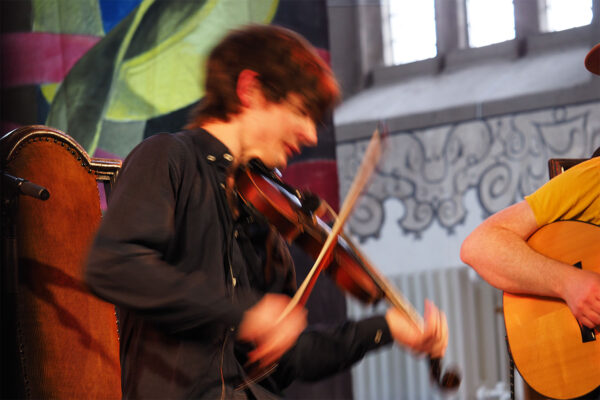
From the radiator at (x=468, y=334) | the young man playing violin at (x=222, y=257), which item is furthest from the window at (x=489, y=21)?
the young man playing violin at (x=222, y=257)

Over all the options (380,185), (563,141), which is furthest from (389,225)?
(563,141)

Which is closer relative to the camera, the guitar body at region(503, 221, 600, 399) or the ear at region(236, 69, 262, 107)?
the ear at region(236, 69, 262, 107)

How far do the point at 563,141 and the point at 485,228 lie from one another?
2008mm

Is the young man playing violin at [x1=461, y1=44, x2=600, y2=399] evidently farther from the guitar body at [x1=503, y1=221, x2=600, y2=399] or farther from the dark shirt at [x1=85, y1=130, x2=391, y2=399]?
the dark shirt at [x1=85, y1=130, x2=391, y2=399]

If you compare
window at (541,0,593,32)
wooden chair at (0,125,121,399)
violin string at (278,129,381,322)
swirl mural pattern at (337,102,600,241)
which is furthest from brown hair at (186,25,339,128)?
window at (541,0,593,32)

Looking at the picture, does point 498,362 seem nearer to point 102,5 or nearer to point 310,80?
point 102,5

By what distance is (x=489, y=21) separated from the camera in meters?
4.54

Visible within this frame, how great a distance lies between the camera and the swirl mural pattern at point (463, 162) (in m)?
3.92

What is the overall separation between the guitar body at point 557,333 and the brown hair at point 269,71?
1.02 meters

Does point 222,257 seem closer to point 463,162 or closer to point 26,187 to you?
point 26,187

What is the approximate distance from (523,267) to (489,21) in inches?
114

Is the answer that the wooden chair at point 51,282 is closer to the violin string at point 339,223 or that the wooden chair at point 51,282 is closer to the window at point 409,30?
the violin string at point 339,223

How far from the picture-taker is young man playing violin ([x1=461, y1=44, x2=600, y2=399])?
1.97 meters

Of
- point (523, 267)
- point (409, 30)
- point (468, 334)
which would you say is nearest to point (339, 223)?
point (523, 267)
